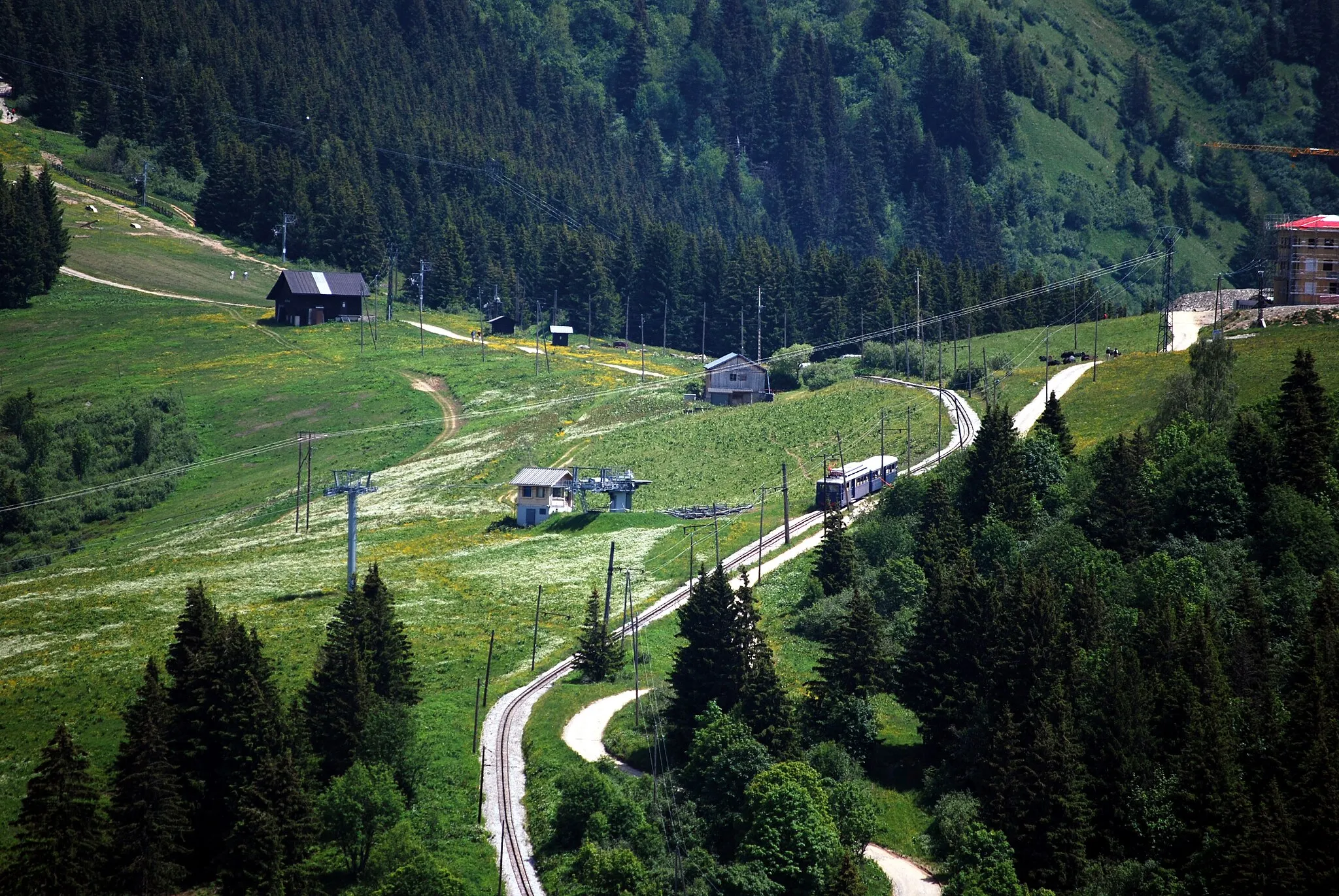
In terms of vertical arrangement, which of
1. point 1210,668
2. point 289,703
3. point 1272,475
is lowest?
point 289,703

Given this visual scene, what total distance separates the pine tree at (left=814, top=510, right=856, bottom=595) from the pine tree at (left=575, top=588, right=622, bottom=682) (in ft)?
52.9

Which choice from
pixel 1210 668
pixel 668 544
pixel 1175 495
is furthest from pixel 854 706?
pixel 668 544

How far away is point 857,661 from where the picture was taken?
7531 cm

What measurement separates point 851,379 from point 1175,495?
212ft

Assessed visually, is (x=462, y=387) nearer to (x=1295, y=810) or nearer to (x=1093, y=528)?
(x=1093, y=528)

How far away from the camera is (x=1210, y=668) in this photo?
66750 mm

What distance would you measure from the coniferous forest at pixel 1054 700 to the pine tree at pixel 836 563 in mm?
159

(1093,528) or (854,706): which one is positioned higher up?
(1093,528)

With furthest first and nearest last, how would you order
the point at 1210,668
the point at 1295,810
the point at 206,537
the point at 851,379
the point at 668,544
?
the point at 851,379, the point at 206,537, the point at 668,544, the point at 1210,668, the point at 1295,810

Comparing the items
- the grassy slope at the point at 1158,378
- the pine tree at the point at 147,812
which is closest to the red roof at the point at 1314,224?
the grassy slope at the point at 1158,378

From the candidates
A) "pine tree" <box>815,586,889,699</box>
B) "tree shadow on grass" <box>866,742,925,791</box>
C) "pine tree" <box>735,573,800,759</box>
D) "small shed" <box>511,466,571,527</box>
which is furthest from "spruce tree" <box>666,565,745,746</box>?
"small shed" <box>511,466,571,527</box>

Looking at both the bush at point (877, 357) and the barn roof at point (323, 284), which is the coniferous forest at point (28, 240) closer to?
the barn roof at point (323, 284)

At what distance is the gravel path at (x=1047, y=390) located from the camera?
116 metres

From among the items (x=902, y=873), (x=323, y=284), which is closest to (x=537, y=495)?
(x=902, y=873)
